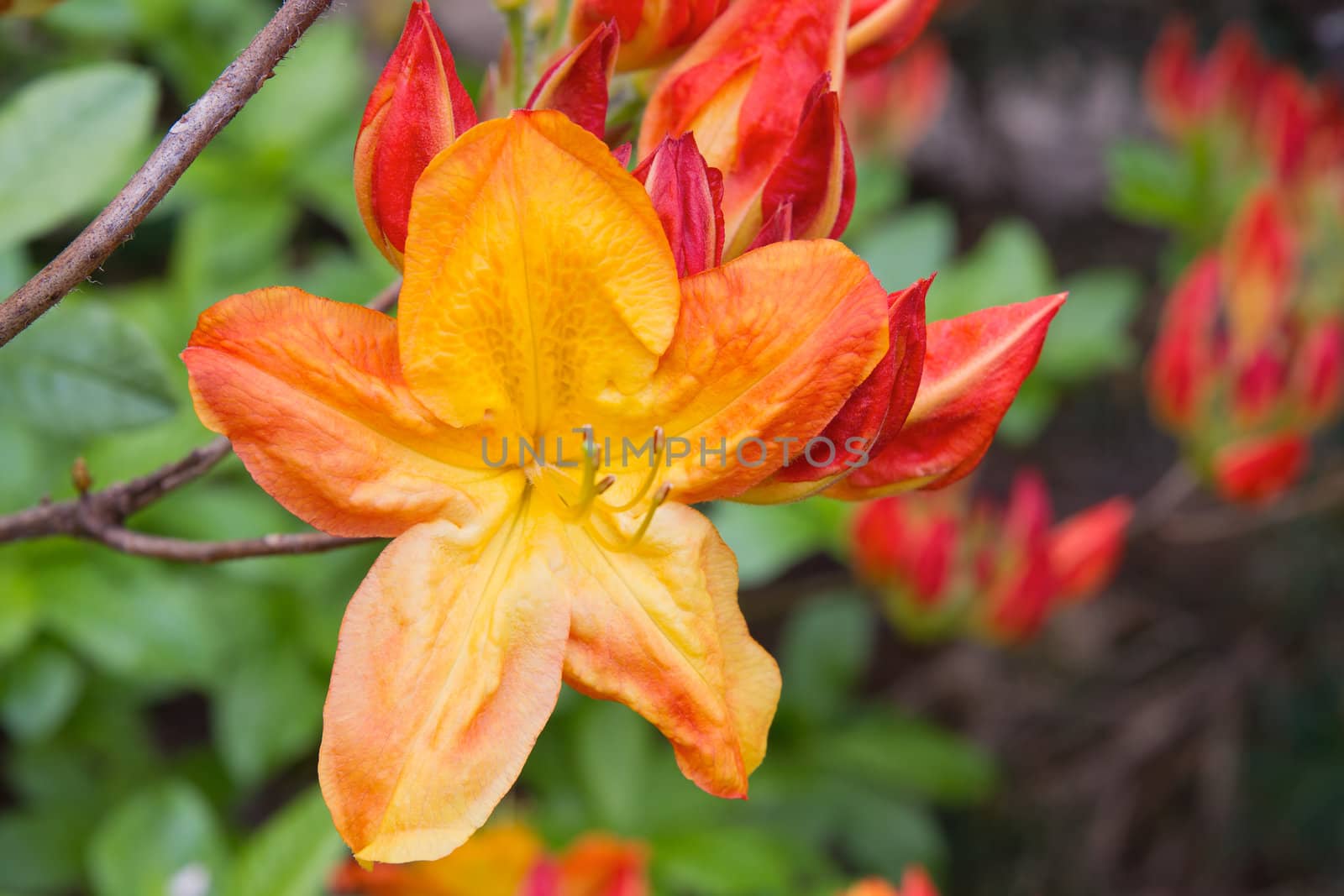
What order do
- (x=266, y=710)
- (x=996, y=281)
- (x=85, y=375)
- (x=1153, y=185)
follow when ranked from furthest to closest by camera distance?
(x=1153, y=185) → (x=996, y=281) → (x=266, y=710) → (x=85, y=375)

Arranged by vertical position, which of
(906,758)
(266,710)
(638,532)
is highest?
(638,532)

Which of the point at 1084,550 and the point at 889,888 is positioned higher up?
the point at 889,888

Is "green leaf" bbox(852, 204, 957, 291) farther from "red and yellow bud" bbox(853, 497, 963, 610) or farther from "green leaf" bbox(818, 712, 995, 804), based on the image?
"green leaf" bbox(818, 712, 995, 804)

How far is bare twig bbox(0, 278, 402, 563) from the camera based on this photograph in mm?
699

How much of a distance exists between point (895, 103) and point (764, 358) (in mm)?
2126

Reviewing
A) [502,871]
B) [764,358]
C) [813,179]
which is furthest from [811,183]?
[502,871]

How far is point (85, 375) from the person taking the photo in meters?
1.01

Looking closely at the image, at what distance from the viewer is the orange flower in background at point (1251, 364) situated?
1.83 metres

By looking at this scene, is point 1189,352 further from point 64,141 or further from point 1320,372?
point 64,141

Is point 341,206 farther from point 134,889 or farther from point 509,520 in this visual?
point 509,520

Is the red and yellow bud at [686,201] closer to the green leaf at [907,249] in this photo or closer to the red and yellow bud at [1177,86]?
the green leaf at [907,249]

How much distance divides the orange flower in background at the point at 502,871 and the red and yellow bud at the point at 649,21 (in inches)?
31.3

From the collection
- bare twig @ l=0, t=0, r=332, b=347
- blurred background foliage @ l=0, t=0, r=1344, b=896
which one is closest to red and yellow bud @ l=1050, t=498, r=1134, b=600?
blurred background foliage @ l=0, t=0, r=1344, b=896

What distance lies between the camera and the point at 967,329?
68cm
